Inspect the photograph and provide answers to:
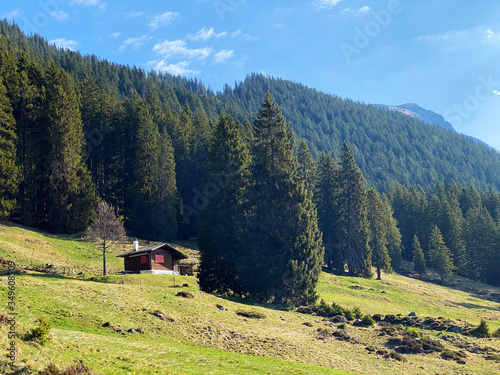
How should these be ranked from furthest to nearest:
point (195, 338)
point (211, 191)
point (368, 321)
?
point (211, 191) < point (368, 321) < point (195, 338)

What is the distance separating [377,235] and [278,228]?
130 ft

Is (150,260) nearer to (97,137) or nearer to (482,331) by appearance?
(97,137)

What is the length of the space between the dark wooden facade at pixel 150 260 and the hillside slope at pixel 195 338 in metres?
7.51

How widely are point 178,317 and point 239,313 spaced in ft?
21.6

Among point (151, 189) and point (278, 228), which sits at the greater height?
point (151, 189)

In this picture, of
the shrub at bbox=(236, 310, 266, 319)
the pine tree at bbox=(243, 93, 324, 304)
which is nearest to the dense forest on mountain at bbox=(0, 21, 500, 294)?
the pine tree at bbox=(243, 93, 324, 304)

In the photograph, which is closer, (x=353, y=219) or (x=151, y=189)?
(x=151, y=189)

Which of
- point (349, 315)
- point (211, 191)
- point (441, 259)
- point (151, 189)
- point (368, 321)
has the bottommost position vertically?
point (368, 321)

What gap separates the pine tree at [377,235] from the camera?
233 feet

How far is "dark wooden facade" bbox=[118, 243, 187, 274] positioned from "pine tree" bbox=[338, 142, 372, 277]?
34.6 meters

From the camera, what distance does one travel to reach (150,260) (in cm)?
4772

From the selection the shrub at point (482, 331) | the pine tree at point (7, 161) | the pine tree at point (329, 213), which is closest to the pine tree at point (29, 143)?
the pine tree at point (7, 161)

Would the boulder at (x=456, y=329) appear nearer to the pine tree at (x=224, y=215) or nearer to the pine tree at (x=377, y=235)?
the pine tree at (x=224, y=215)

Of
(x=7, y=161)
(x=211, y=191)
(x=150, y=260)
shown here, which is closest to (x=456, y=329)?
(x=211, y=191)
